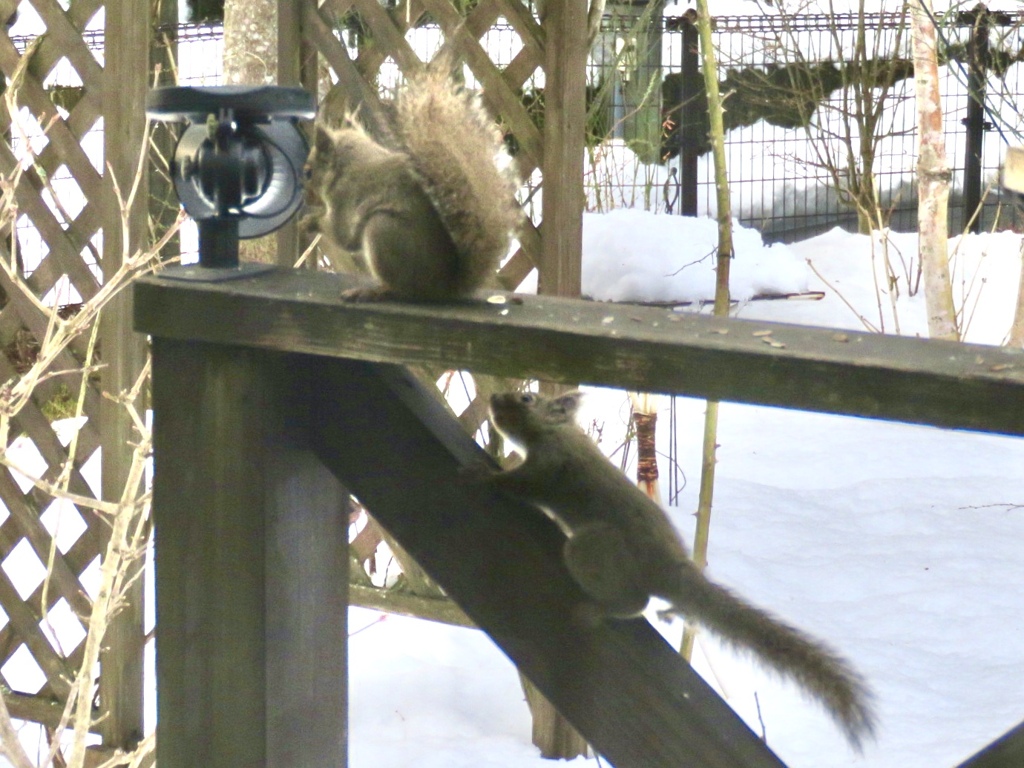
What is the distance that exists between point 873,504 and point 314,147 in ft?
12.9

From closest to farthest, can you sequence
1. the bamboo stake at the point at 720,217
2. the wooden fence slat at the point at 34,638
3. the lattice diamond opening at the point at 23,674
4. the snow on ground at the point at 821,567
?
the bamboo stake at the point at 720,217 < the wooden fence slat at the point at 34,638 < the snow on ground at the point at 821,567 < the lattice diamond opening at the point at 23,674

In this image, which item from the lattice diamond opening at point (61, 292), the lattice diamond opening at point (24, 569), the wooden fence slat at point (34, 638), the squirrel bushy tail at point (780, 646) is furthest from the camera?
the lattice diamond opening at point (24, 569)

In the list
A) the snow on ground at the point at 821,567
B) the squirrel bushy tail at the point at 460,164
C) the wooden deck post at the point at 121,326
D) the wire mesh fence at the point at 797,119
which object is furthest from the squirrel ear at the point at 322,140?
the wire mesh fence at the point at 797,119

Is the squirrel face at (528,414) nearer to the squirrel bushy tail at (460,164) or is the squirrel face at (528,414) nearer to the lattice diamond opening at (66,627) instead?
the squirrel bushy tail at (460,164)

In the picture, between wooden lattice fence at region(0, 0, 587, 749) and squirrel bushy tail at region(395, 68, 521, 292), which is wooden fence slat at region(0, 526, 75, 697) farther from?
squirrel bushy tail at region(395, 68, 521, 292)

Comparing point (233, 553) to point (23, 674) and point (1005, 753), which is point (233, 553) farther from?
point (23, 674)

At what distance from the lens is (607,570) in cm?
110

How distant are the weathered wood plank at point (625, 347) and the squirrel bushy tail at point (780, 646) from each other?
0.23 meters

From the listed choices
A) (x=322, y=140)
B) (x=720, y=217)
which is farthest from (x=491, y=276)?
(x=720, y=217)

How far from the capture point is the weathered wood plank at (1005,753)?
0.81m

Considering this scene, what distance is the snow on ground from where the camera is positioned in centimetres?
357

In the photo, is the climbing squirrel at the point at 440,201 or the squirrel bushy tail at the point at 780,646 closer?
the squirrel bushy tail at the point at 780,646

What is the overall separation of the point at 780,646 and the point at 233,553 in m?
0.47

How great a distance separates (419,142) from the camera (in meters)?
1.47
